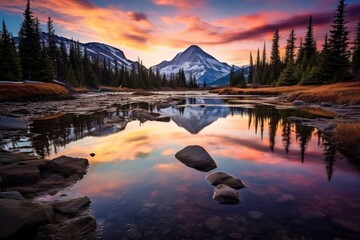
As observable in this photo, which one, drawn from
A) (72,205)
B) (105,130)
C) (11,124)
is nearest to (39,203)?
(72,205)

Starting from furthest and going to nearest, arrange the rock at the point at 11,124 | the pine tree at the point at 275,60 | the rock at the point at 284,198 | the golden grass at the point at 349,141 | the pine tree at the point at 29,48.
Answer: the pine tree at the point at 275,60 → the pine tree at the point at 29,48 → the rock at the point at 11,124 → the golden grass at the point at 349,141 → the rock at the point at 284,198

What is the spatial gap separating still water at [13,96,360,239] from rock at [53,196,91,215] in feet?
0.76

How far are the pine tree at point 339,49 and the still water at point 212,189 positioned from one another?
44.1 metres

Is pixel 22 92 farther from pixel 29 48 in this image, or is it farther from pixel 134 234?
pixel 134 234

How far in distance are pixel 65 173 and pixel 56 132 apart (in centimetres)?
760

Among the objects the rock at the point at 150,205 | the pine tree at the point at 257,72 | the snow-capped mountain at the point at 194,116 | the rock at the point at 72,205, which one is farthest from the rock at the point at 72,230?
the pine tree at the point at 257,72

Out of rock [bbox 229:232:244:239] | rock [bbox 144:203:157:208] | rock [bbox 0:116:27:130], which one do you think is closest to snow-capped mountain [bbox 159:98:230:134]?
rock [bbox 144:203:157:208]

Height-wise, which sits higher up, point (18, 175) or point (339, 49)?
point (339, 49)

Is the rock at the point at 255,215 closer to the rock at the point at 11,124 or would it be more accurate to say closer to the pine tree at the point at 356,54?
the rock at the point at 11,124

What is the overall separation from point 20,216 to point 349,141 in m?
11.2

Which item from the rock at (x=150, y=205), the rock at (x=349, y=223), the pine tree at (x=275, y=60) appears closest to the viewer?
the rock at (x=349, y=223)

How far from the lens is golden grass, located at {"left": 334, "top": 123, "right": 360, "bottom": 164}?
884 cm

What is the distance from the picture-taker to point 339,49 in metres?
48.5

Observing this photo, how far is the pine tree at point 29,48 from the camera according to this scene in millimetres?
47094
